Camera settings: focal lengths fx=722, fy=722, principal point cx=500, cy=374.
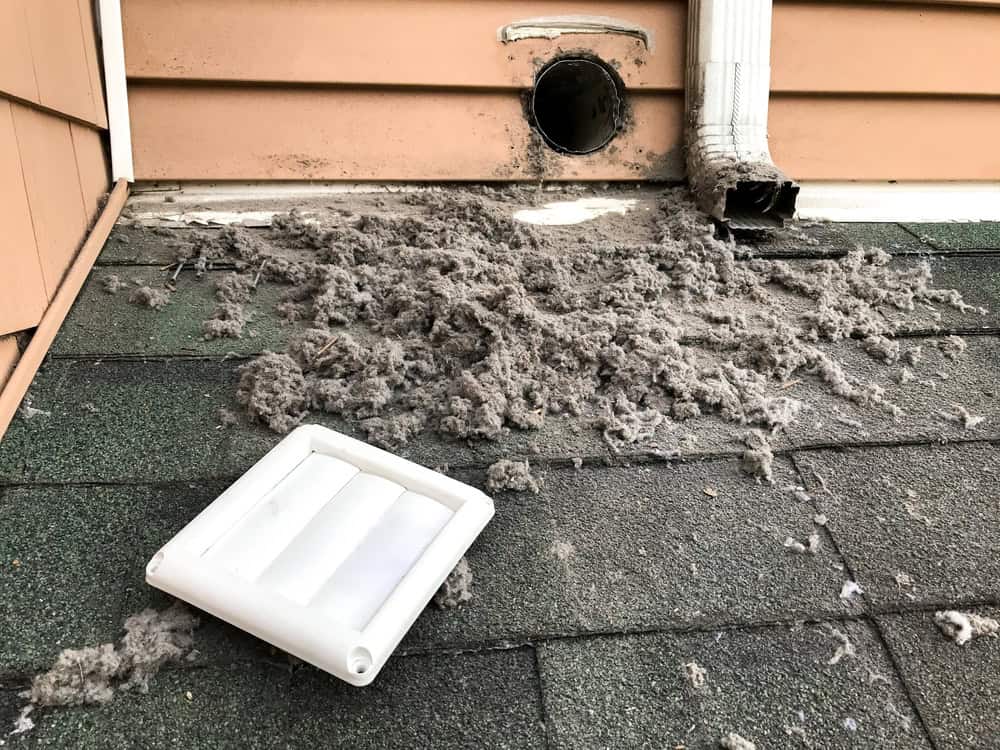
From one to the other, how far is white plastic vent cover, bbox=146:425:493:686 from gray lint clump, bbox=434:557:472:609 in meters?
0.02

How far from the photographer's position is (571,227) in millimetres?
2004

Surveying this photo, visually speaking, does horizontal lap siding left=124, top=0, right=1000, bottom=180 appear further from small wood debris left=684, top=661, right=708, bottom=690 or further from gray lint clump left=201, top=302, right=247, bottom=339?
small wood debris left=684, top=661, right=708, bottom=690

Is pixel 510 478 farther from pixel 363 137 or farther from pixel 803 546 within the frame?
pixel 363 137

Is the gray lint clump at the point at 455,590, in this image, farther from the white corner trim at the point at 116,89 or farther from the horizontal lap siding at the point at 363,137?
the white corner trim at the point at 116,89

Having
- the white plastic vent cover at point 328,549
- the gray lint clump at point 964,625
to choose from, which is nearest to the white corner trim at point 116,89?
the white plastic vent cover at point 328,549

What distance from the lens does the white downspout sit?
2.12 m

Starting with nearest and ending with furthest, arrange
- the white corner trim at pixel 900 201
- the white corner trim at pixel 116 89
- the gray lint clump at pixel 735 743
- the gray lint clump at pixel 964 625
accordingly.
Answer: the gray lint clump at pixel 735 743, the gray lint clump at pixel 964 625, the white corner trim at pixel 116 89, the white corner trim at pixel 900 201

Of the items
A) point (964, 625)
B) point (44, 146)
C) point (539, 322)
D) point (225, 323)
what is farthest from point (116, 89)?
point (964, 625)

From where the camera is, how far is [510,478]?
1.21 m

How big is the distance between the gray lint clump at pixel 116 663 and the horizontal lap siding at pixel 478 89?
4.93 feet

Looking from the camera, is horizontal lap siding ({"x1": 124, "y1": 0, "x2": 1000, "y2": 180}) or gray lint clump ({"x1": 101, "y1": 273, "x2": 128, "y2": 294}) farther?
horizontal lap siding ({"x1": 124, "y1": 0, "x2": 1000, "y2": 180})

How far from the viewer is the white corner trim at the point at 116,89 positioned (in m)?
1.93

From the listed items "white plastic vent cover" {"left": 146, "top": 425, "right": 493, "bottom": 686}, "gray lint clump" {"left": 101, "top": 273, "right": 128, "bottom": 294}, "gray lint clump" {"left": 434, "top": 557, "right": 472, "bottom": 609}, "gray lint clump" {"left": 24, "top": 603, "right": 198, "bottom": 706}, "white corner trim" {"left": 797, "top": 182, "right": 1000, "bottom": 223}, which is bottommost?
"gray lint clump" {"left": 434, "top": 557, "right": 472, "bottom": 609}

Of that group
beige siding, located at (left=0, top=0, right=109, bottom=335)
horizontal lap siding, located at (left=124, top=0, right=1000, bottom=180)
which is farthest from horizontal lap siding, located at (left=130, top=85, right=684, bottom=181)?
beige siding, located at (left=0, top=0, right=109, bottom=335)
